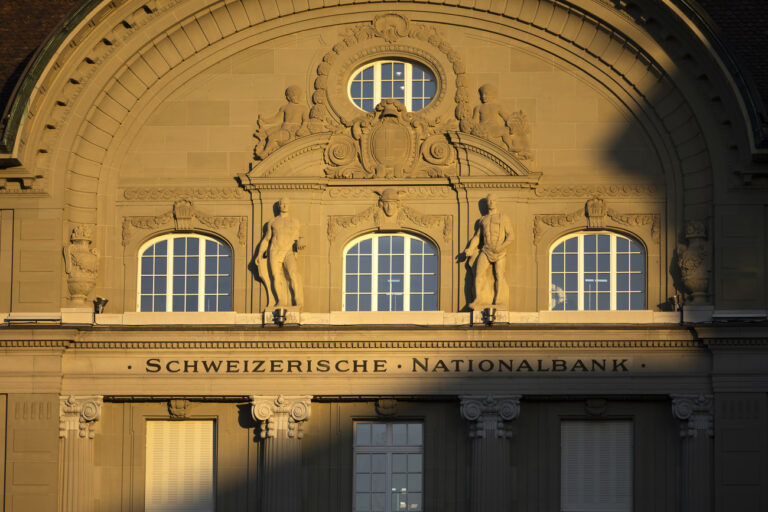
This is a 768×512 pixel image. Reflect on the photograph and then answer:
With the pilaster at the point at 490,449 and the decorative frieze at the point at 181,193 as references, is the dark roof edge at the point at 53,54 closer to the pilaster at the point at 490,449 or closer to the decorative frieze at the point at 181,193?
the decorative frieze at the point at 181,193

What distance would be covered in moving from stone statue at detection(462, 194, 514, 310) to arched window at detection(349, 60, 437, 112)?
10.5 ft

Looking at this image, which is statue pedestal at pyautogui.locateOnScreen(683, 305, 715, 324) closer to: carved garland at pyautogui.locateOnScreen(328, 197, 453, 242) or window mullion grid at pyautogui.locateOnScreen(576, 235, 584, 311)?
window mullion grid at pyautogui.locateOnScreen(576, 235, 584, 311)

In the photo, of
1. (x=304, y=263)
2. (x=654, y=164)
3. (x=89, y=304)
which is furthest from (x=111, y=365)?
(x=654, y=164)

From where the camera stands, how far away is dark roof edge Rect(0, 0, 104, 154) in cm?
4591

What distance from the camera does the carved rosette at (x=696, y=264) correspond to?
45938 mm

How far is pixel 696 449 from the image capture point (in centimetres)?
4547

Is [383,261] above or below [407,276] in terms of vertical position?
above

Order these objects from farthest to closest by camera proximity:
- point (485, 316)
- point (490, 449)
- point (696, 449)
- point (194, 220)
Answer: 1. point (194, 220)
2. point (485, 316)
3. point (490, 449)
4. point (696, 449)

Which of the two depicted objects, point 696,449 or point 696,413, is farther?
point 696,413

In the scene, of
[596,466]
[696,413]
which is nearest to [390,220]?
[596,466]

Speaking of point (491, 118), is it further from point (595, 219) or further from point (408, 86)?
point (595, 219)

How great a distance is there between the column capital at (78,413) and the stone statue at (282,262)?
4.46 meters

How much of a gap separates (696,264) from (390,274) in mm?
6661

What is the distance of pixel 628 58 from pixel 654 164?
2399mm
